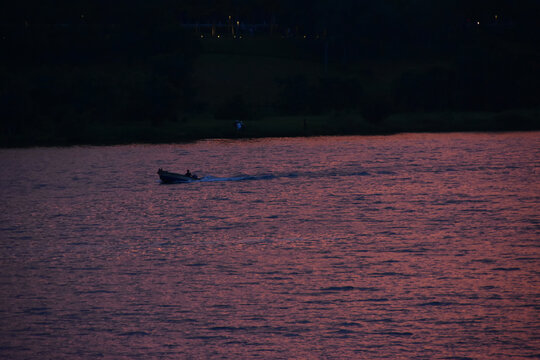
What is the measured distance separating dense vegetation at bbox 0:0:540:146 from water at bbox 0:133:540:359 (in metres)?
37.6

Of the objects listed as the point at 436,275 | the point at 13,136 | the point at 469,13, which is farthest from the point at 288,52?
the point at 436,275

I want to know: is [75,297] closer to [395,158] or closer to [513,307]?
[513,307]

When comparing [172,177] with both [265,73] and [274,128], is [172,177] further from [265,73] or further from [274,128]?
[265,73]

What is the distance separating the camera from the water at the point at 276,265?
1118 inches

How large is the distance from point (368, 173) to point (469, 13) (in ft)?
433

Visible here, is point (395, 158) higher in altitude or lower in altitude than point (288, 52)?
lower

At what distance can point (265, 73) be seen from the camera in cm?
16662

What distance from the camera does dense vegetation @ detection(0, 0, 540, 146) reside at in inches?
4547

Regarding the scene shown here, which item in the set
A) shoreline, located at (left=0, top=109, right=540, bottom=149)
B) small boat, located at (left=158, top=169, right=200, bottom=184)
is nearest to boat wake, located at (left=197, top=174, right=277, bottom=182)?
small boat, located at (left=158, top=169, right=200, bottom=184)

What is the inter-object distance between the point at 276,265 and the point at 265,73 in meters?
130

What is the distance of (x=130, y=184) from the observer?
72688mm

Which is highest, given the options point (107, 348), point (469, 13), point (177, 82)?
point (469, 13)

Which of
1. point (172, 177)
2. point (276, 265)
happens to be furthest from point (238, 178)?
point (276, 265)

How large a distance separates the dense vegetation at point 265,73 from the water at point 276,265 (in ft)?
123
